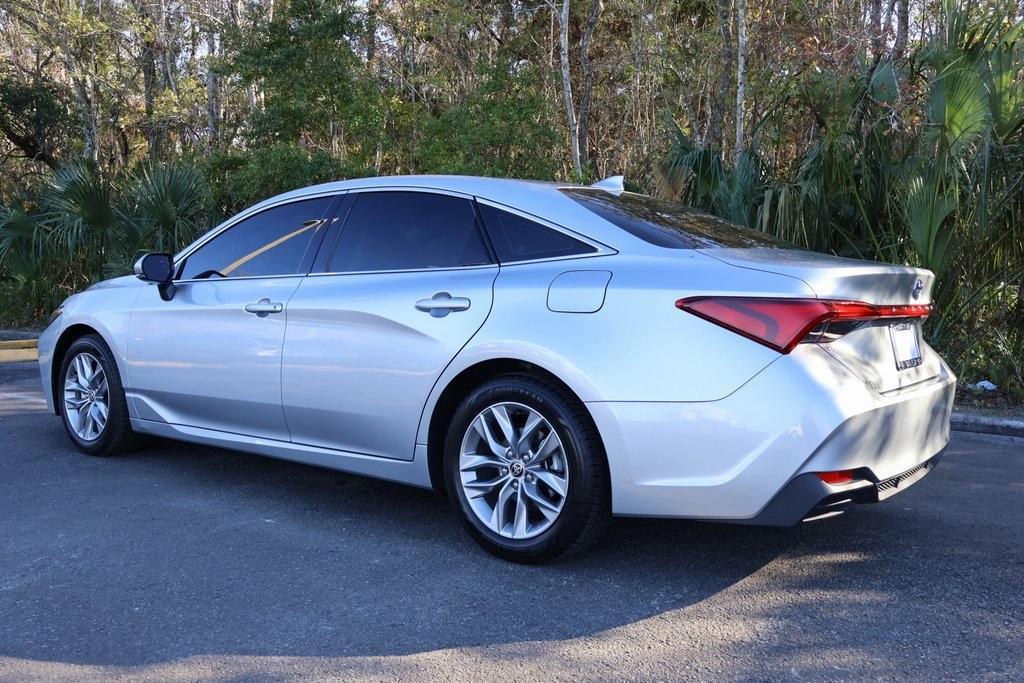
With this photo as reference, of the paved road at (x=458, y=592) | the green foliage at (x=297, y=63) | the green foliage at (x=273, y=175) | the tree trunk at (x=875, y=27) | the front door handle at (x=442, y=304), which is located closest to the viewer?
the paved road at (x=458, y=592)

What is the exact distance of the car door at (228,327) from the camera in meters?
5.04

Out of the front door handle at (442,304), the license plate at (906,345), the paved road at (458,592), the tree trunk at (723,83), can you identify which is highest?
the tree trunk at (723,83)

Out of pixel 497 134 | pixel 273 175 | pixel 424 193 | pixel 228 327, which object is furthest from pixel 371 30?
pixel 424 193

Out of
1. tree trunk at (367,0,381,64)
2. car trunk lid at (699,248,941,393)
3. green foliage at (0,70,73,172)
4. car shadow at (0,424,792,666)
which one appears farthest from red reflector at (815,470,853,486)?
green foliage at (0,70,73,172)

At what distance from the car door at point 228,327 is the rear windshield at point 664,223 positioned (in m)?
1.45

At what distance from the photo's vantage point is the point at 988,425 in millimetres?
7078

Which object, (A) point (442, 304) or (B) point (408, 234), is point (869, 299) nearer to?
(A) point (442, 304)

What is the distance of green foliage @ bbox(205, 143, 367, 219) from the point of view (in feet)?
49.9

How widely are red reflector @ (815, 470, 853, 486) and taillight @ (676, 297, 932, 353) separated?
46cm

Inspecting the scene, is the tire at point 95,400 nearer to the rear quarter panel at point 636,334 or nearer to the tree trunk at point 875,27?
the rear quarter panel at point 636,334

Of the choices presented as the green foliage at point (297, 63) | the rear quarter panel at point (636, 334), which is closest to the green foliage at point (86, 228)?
the green foliage at point (297, 63)

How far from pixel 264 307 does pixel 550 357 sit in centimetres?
178

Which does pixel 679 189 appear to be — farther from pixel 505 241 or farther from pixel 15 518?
pixel 15 518

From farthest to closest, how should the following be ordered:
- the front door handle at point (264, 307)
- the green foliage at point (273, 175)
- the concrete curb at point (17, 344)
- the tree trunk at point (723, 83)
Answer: the tree trunk at point (723, 83), the green foliage at point (273, 175), the concrete curb at point (17, 344), the front door handle at point (264, 307)
